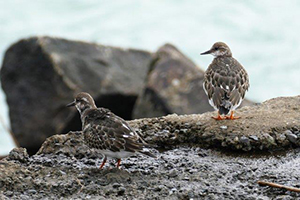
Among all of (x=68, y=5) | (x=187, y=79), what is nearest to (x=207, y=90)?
(x=187, y=79)

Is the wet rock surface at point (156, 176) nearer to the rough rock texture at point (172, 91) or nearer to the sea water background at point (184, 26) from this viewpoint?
the rough rock texture at point (172, 91)

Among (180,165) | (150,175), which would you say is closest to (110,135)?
(150,175)

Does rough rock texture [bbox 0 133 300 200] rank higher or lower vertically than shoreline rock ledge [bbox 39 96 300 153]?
lower

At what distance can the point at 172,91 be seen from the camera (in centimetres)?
1045

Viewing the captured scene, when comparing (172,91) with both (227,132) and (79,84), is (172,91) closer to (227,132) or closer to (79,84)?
(79,84)

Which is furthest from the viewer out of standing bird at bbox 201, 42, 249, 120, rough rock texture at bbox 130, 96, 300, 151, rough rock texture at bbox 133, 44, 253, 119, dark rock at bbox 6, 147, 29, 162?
rough rock texture at bbox 133, 44, 253, 119

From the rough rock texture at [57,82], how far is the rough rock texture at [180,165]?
499 cm

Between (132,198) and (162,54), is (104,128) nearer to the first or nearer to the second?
(132,198)

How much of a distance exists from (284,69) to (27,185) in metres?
12.0

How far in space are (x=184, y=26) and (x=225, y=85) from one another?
12216 millimetres

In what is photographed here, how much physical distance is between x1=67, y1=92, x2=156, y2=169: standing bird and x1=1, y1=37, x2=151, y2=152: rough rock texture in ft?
17.0

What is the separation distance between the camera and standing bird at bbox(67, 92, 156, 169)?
16.6 ft

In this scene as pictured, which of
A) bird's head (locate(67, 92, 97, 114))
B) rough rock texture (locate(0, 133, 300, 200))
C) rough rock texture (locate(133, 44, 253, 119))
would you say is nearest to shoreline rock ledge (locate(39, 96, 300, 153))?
rough rock texture (locate(0, 133, 300, 200))

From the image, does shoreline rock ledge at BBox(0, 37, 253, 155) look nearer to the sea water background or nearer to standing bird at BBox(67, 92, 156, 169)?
the sea water background
